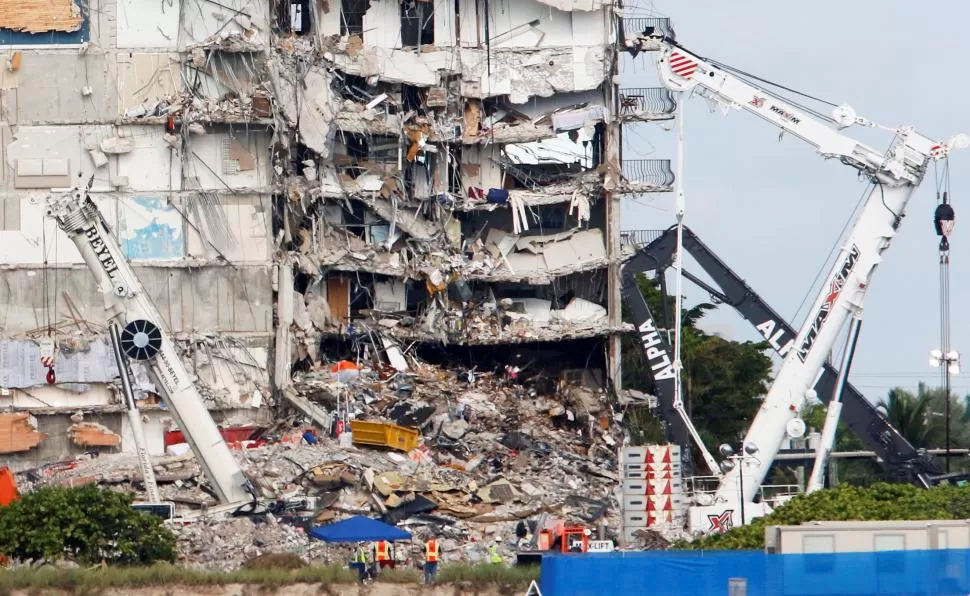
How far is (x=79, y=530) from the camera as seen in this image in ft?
140

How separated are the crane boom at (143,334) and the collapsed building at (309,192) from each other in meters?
8.42

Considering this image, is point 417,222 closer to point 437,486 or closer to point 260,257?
point 260,257

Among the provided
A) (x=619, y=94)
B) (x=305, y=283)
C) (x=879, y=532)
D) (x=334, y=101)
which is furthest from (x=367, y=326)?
(x=879, y=532)

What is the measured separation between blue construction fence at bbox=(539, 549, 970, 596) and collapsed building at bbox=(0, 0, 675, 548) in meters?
21.9

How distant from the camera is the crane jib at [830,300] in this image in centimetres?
5444

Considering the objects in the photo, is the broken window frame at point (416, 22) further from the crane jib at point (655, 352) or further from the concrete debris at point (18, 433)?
the concrete debris at point (18, 433)

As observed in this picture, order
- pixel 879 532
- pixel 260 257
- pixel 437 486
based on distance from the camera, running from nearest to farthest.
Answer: pixel 879 532 → pixel 437 486 → pixel 260 257

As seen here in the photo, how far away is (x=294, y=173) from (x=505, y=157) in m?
7.25

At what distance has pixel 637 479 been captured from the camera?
47.4m

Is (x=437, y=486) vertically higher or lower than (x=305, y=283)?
A: lower

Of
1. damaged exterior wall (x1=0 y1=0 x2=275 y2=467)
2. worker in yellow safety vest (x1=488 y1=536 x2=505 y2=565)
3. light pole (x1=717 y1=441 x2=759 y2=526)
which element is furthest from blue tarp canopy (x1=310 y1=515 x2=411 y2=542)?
damaged exterior wall (x1=0 y1=0 x2=275 y2=467)

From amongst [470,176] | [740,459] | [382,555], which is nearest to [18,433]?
[470,176]

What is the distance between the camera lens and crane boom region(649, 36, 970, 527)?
53656mm

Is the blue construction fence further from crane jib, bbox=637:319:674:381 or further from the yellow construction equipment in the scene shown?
crane jib, bbox=637:319:674:381
